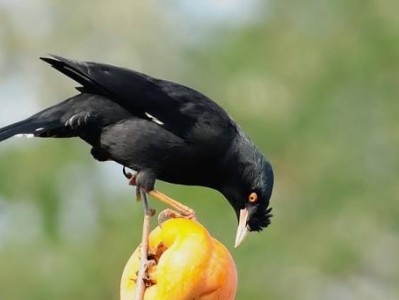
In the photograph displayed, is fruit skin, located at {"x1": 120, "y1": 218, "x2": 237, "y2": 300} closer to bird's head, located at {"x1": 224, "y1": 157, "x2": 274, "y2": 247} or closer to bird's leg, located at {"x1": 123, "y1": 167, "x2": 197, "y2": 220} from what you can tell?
bird's leg, located at {"x1": 123, "y1": 167, "x2": 197, "y2": 220}

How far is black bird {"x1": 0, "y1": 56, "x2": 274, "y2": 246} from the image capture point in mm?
6539

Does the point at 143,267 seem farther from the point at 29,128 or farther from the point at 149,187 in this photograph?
the point at 29,128

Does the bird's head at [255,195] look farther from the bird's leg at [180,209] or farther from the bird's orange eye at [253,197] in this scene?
the bird's leg at [180,209]

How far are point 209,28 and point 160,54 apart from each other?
5.18 ft

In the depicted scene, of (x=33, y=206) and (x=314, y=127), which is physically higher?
(x=314, y=127)

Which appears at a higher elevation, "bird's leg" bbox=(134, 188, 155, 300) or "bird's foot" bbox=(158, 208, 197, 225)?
"bird's foot" bbox=(158, 208, 197, 225)

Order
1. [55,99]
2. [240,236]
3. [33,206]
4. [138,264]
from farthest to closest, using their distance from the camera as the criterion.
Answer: [55,99] < [33,206] < [240,236] < [138,264]

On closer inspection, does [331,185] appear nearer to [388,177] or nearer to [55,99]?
[388,177]

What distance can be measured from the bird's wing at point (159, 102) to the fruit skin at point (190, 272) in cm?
126

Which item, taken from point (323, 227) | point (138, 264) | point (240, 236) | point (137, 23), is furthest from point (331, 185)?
point (138, 264)

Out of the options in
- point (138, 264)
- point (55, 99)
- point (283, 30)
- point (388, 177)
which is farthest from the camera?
point (55, 99)

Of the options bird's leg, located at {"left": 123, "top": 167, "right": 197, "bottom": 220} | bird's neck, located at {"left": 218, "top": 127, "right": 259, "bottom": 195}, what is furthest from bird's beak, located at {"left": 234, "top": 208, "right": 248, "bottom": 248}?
bird's leg, located at {"left": 123, "top": 167, "right": 197, "bottom": 220}

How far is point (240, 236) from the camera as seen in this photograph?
652 centimetres

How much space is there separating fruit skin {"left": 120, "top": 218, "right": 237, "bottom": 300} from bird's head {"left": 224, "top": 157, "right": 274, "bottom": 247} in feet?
3.73
